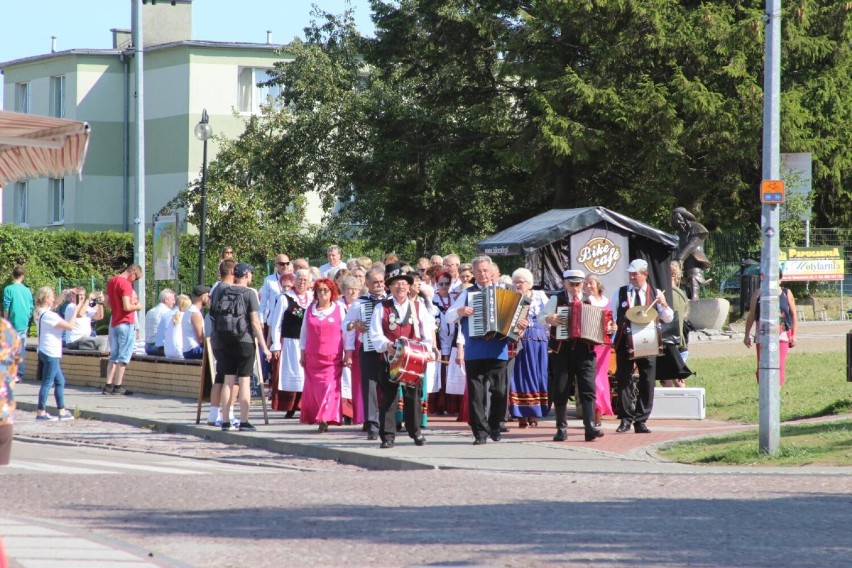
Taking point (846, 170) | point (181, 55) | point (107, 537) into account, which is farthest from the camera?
point (181, 55)

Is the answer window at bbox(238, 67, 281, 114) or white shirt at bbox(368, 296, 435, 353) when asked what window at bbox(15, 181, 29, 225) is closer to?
window at bbox(238, 67, 281, 114)

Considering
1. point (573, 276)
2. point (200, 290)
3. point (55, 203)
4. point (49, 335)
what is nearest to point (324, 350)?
point (573, 276)

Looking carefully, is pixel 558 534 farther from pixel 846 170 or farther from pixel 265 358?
pixel 846 170

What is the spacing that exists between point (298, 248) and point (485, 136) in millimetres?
7779

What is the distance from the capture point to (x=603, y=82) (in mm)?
35500

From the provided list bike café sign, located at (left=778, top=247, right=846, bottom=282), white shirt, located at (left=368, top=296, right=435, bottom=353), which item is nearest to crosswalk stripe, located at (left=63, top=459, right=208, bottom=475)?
white shirt, located at (left=368, top=296, right=435, bottom=353)

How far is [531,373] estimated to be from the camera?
51.2ft

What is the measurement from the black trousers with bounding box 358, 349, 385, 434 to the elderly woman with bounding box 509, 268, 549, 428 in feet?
5.81

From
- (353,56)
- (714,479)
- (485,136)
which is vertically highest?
(353,56)

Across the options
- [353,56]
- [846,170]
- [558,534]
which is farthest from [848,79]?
[558,534]

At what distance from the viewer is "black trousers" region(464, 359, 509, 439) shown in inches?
567

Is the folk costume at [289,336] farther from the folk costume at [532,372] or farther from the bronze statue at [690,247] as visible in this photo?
the bronze statue at [690,247]

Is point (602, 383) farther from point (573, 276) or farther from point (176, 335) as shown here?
point (176, 335)

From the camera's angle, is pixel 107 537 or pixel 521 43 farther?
pixel 521 43
